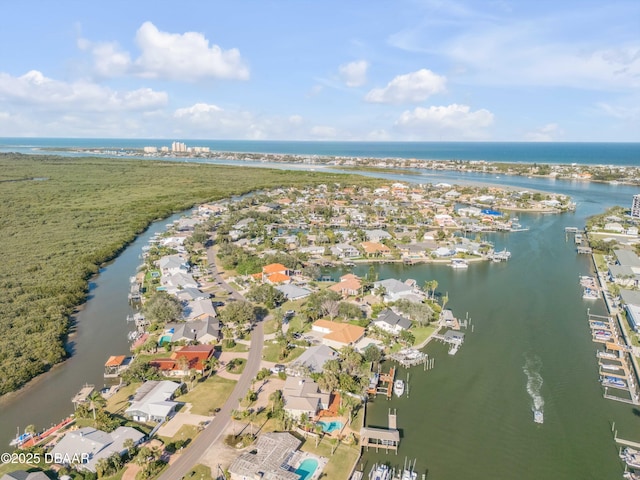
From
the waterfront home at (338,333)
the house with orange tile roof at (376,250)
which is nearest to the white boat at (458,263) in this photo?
the house with orange tile roof at (376,250)

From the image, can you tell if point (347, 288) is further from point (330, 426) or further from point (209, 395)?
point (330, 426)

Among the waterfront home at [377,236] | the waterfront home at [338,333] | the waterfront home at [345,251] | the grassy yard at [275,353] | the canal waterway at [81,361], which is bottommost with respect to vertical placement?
the canal waterway at [81,361]

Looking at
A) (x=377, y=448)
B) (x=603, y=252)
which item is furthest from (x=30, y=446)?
(x=603, y=252)

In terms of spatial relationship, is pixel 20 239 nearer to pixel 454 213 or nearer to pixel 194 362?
pixel 194 362

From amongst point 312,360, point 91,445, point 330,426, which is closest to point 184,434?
point 91,445

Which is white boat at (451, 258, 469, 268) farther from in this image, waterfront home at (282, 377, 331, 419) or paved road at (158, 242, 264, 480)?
waterfront home at (282, 377, 331, 419)

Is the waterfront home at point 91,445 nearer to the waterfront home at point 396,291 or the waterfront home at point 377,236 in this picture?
the waterfront home at point 396,291

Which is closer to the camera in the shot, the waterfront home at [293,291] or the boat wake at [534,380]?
the boat wake at [534,380]

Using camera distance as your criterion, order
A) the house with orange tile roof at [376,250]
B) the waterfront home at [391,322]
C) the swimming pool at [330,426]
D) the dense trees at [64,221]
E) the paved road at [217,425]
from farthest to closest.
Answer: the house with orange tile roof at [376,250], the waterfront home at [391,322], the dense trees at [64,221], the swimming pool at [330,426], the paved road at [217,425]

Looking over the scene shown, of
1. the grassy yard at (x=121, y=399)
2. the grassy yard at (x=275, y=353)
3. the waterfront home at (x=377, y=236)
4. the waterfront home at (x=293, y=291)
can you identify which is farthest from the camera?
the waterfront home at (x=377, y=236)
